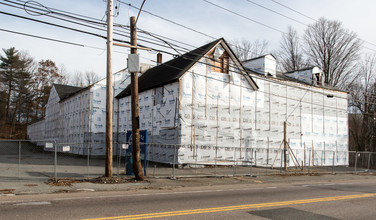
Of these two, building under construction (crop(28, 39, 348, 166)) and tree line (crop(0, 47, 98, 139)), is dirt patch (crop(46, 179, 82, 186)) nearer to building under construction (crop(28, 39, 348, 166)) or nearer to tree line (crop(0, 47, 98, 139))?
building under construction (crop(28, 39, 348, 166))

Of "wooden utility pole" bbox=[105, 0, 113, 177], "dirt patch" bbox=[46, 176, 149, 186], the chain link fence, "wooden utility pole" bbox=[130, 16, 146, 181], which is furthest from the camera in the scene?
the chain link fence

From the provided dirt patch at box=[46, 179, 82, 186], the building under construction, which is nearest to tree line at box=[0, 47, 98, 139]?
the building under construction

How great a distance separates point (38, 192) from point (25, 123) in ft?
216

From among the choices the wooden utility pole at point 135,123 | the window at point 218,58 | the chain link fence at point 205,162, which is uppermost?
the window at point 218,58

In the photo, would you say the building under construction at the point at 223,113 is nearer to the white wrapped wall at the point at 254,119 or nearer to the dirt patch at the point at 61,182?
the white wrapped wall at the point at 254,119

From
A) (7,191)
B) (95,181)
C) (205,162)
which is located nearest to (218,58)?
(205,162)

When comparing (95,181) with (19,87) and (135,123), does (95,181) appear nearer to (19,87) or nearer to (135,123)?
(135,123)

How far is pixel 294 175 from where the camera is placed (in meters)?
21.8

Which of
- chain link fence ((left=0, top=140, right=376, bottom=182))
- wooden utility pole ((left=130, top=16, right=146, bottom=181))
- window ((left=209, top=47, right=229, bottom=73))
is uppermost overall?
window ((left=209, top=47, right=229, bottom=73))

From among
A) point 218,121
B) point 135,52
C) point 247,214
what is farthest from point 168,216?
point 218,121

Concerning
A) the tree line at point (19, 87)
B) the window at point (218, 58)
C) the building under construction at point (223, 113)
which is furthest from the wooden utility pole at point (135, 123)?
the tree line at point (19, 87)

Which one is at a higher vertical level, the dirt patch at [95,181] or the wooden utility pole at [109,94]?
the wooden utility pole at [109,94]

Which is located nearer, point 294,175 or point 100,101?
point 294,175

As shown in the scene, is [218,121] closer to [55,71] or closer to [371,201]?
[371,201]
